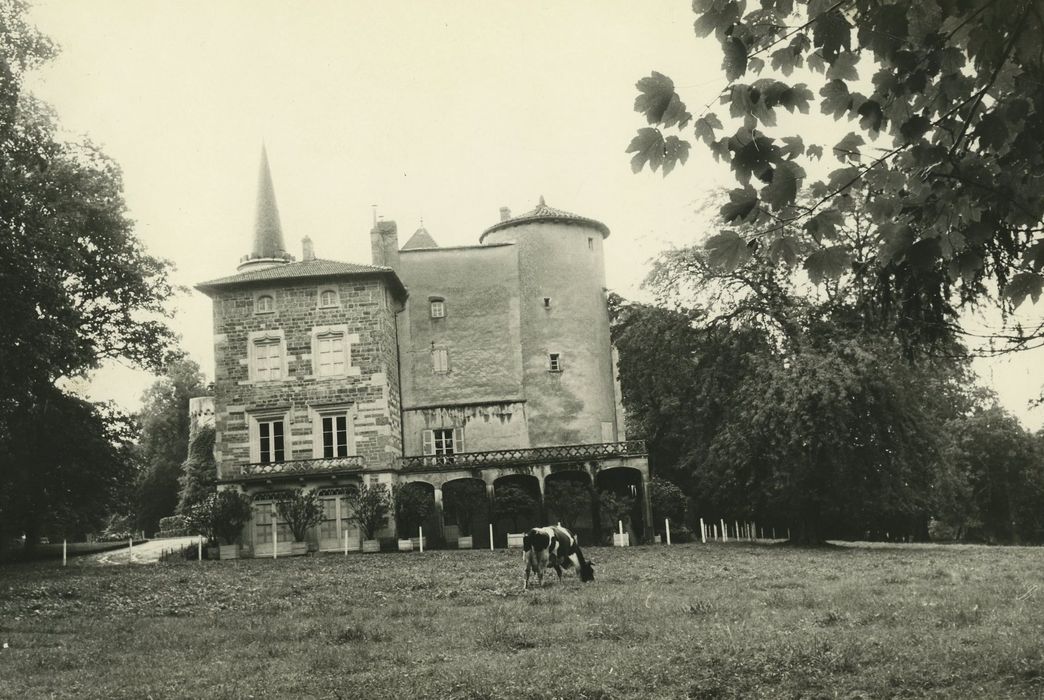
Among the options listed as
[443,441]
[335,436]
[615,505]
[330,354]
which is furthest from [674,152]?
[443,441]

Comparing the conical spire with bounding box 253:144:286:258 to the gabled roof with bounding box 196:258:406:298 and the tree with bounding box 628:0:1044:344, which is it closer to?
the gabled roof with bounding box 196:258:406:298

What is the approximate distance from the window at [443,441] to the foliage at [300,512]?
6.35 m

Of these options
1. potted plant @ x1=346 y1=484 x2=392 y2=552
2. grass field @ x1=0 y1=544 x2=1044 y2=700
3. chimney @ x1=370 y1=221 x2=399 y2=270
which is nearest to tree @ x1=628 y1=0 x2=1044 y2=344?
grass field @ x1=0 y1=544 x2=1044 y2=700

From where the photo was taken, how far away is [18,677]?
9.52 m

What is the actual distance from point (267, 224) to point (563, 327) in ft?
60.9

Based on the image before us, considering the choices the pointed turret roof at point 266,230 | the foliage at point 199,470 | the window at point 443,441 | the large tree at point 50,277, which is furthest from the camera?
the foliage at point 199,470

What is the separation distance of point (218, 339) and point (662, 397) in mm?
16703

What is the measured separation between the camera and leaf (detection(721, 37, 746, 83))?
503cm

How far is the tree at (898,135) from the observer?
4789mm

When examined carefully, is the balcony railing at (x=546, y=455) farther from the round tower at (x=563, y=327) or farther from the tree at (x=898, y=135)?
the tree at (x=898, y=135)

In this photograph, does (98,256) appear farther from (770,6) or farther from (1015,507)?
(1015,507)

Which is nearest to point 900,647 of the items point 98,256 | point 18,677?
point 18,677

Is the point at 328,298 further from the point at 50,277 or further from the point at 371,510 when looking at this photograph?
the point at 50,277

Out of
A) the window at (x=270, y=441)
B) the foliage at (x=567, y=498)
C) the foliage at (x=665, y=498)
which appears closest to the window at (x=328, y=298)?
the window at (x=270, y=441)
